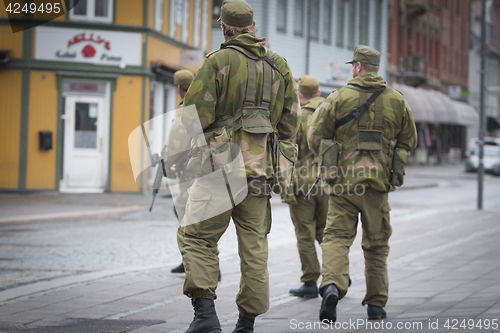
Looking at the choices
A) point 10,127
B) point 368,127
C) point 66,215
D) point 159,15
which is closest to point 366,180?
point 368,127

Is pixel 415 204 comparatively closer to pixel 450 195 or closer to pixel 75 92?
pixel 450 195

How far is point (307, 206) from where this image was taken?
5766 millimetres

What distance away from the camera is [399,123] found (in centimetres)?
483

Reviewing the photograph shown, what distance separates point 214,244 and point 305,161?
2098 mm

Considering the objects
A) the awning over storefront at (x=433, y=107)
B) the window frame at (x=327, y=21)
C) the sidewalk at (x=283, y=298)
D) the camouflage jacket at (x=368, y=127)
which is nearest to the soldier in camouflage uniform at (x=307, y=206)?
the sidewalk at (x=283, y=298)

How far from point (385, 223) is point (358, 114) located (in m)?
0.78

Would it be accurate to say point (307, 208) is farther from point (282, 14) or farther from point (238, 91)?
point (282, 14)

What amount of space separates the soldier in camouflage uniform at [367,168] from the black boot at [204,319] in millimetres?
1216

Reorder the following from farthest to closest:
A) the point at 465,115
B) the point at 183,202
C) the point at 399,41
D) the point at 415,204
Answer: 1. the point at 465,115
2. the point at 399,41
3. the point at 415,204
4. the point at 183,202

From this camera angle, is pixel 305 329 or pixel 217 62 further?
pixel 305 329

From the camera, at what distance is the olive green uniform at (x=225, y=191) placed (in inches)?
147

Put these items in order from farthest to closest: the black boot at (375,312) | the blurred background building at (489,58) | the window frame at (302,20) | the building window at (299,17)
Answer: the blurred background building at (489,58) < the building window at (299,17) < the window frame at (302,20) < the black boot at (375,312)

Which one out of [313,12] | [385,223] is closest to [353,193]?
[385,223]

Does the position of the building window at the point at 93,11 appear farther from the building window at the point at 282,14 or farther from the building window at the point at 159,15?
the building window at the point at 282,14
